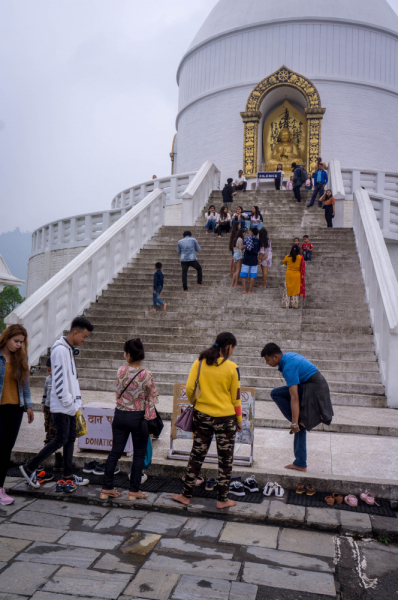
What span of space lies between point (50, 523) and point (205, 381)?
67.7 inches

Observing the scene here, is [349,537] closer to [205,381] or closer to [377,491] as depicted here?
[377,491]

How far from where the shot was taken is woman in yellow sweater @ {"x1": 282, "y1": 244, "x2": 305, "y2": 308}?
34.2 feet

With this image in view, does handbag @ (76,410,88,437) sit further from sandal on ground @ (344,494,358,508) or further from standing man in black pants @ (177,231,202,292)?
standing man in black pants @ (177,231,202,292)

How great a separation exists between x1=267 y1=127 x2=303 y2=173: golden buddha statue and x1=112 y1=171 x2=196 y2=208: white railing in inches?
261

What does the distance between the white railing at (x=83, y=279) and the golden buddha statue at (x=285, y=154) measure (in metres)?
9.96

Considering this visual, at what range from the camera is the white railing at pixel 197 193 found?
1591 cm

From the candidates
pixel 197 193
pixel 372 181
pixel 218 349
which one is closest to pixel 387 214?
pixel 372 181

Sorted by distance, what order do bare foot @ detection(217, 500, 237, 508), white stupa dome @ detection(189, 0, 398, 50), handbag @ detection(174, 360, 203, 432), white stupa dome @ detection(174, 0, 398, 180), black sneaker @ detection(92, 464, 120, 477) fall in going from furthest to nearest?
white stupa dome @ detection(189, 0, 398, 50) → white stupa dome @ detection(174, 0, 398, 180) → black sneaker @ detection(92, 464, 120, 477) → handbag @ detection(174, 360, 203, 432) → bare foot @ detection(217, 500, 237, 508)

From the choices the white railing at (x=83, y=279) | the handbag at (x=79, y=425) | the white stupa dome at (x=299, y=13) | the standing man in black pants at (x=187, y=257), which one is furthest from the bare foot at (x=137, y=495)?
the white stupa dome at (x=299, y=13)

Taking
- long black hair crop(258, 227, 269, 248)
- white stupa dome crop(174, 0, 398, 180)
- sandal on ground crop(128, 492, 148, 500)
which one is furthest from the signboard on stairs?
white stupa dome crop(174, 0, 398, 180)

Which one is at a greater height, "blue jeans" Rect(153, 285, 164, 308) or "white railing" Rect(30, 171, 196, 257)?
"white railing" Rect(30, 171, 196, 257)

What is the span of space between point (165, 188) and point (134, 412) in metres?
15.3

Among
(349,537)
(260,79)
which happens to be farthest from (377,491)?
(260,79)

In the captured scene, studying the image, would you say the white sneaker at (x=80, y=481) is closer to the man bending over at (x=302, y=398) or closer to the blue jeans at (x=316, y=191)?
the man bending over at (x=302, y=398)
